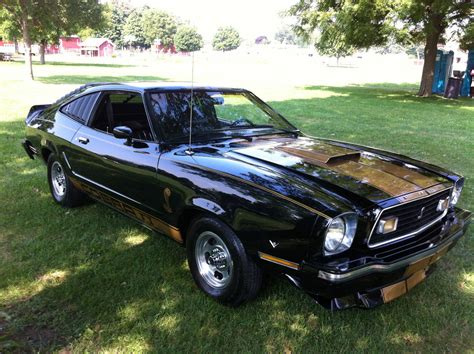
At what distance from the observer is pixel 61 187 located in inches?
196

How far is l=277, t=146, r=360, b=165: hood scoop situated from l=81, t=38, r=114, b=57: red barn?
10551cm

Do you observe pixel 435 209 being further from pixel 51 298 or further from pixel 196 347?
pixel 51 298

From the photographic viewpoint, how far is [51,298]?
3193 mm

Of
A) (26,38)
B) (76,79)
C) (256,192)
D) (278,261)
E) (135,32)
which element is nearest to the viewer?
(278,261)

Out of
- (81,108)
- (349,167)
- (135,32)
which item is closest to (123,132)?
(81,108)

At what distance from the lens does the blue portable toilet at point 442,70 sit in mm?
19859

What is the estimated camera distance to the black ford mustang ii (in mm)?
2537

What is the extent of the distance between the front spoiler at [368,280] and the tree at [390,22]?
48.5 feet

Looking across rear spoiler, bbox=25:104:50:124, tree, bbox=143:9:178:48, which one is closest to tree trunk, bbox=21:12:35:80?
rear spoiler, bbox=25:104:50:124

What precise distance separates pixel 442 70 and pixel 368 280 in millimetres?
20655

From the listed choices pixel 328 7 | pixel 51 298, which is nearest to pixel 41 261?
pixel 51 298

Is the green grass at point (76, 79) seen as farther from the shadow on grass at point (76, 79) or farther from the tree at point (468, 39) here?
the tree at point (468, 39)

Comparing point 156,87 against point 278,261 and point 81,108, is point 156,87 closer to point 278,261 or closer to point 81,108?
point 81,108

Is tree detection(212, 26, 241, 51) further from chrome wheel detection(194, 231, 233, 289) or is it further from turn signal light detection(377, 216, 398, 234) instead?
turn signal light detection(377, 216, 398, 234)
